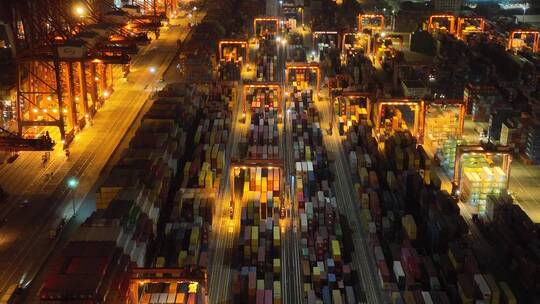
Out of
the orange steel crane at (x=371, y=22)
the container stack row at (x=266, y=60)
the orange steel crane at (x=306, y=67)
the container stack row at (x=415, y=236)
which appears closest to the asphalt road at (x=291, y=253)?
the container stack row at (x=415, y=236)

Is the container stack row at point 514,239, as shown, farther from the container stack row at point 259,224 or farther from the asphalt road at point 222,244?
the asphalt road at point 222,244

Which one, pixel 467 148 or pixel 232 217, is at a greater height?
pixel 467 148

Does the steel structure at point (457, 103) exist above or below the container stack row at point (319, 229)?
above

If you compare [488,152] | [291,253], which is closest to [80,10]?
[291,253]

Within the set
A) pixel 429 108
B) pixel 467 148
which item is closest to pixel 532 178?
pixel 467 148

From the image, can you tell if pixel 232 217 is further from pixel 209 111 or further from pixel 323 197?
pixel 209 111

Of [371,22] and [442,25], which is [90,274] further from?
[442,25]
